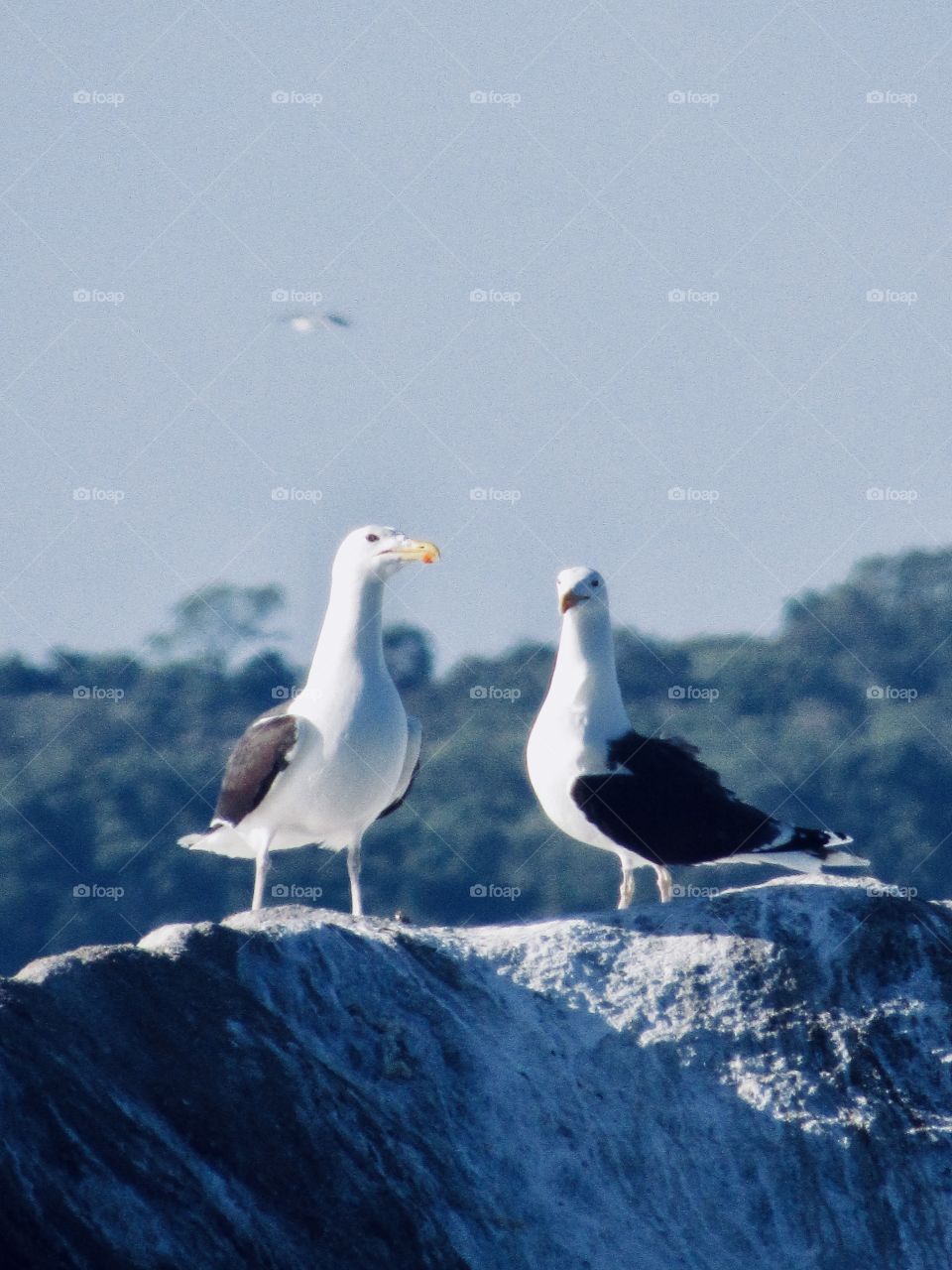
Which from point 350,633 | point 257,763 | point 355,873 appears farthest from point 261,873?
point 350,633

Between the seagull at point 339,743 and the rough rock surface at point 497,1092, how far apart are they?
4.50 feet

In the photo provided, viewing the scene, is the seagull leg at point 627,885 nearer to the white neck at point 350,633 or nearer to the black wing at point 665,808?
the black wing at point 665,808

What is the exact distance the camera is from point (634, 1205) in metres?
14.3

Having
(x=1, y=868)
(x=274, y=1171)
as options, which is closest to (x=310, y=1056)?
(x=274, y=1171)

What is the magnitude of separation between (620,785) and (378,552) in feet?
6.94

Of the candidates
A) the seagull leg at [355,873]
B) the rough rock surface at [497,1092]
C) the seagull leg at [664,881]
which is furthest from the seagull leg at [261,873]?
the seagull leg at [664,881]

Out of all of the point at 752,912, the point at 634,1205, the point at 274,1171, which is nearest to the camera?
the point at 274,1171

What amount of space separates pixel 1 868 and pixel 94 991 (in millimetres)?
38497

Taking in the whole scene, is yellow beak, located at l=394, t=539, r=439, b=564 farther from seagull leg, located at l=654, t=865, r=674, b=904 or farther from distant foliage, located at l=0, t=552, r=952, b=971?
distant foliage, located at l=0, t=552, r=952, b=971

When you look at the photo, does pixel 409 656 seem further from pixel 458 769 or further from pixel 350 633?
pixel 350 633

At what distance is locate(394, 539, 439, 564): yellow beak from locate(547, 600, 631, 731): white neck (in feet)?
3.21

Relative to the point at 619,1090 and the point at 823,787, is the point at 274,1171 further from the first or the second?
the point at 823,787

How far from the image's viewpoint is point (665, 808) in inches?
655

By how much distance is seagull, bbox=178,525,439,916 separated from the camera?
1634 centimetres
